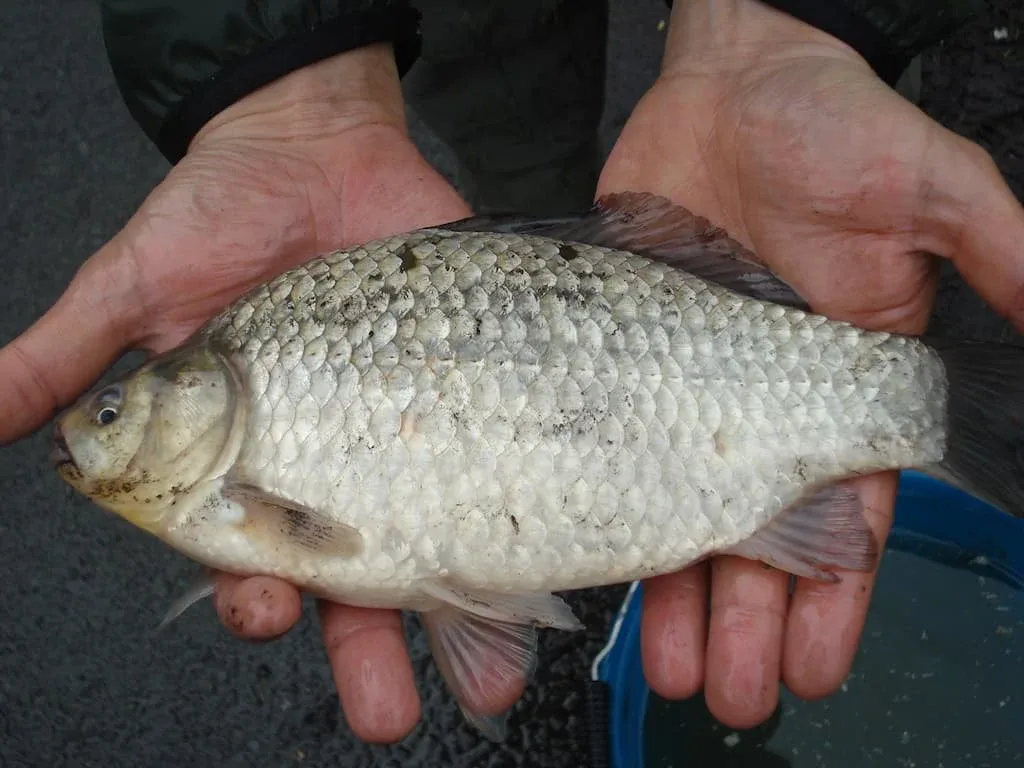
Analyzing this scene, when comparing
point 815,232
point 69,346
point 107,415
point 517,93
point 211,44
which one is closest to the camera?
point 107,415

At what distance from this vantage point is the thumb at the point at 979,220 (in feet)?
6.63

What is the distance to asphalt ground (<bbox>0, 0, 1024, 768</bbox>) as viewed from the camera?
3.06m

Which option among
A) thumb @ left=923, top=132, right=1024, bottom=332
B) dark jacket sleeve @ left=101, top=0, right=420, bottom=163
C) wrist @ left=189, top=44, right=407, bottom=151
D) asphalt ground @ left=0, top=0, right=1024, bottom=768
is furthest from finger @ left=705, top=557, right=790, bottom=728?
dark jacket sleeve @ left=101, top=0, right=420, bottom=163

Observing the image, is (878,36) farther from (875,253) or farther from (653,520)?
(653,520)

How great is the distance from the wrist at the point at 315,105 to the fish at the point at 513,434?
705 mm

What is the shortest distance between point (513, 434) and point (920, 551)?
1.81 metres

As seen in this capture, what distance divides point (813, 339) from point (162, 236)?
61.1 inches

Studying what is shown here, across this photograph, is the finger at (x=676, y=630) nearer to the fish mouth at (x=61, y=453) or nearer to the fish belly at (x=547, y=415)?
the fish belly at (x=547, y=415)

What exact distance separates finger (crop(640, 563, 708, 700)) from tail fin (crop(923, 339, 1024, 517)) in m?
0.61

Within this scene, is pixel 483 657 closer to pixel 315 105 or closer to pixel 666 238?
pixel 666 238

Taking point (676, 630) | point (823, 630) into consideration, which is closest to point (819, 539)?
point (823, 630)

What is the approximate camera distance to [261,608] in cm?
201

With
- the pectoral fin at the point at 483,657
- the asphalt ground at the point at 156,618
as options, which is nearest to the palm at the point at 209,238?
the pectoral fin at the point at 483,657

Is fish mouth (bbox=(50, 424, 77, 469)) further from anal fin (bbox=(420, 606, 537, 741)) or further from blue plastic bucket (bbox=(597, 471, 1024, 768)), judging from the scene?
blue plastic bucket (bbox=(597, 471, 1024, 768))
